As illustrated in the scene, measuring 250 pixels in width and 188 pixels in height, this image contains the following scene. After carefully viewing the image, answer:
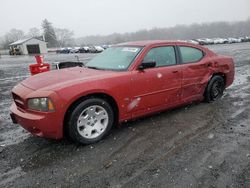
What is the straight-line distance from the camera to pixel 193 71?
509cm

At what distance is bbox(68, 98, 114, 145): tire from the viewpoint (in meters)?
3.57

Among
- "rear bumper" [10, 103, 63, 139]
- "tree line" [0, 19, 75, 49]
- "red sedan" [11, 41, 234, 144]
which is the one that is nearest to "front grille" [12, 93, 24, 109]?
"red sedan" [11, 41, 234, 144]

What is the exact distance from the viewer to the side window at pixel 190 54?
16.5ft

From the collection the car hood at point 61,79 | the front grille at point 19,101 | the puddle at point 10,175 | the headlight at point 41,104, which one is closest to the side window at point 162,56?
the car hood at point 61,79

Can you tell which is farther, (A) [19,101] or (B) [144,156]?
(A) [19,101]

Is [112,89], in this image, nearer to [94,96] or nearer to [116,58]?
[94,96]

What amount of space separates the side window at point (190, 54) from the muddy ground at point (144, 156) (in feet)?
4.05

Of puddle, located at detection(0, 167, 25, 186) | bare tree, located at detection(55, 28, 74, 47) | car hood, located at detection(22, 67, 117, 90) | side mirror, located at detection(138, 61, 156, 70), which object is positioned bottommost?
puddle, located at detection(0, 167, 25, 186)

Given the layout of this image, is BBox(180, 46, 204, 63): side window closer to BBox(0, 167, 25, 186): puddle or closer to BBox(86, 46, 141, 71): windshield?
BBox(86, 46, 141, 71): windshield

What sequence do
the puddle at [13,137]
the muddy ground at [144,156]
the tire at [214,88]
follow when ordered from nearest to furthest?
the muddy ground at [144,156], the puddle at [13,137], the tire at [214,88]

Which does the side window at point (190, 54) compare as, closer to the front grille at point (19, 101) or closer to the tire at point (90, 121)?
the tire at point (90, 121)

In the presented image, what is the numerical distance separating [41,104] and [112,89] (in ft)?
3.68

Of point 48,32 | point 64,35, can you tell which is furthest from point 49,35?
point 64,35

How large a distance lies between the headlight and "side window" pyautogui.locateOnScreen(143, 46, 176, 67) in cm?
194
